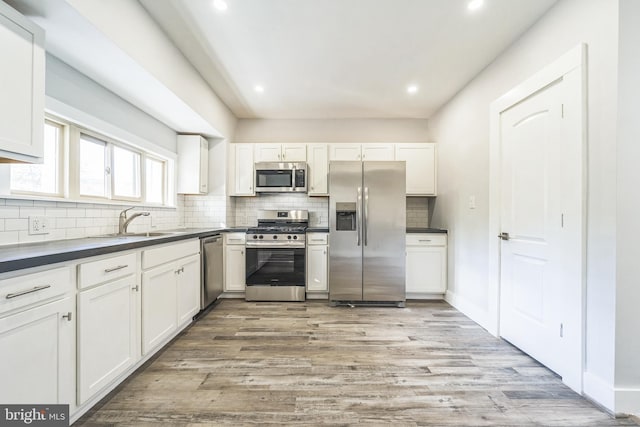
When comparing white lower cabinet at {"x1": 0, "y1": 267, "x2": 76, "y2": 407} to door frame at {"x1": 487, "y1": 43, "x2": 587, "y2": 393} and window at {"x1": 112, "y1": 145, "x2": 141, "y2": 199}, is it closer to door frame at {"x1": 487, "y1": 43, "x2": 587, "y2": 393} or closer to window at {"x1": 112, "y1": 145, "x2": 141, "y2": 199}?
window at {"x1": 112, "y1": 145, "x2": 141, "y2": 199}

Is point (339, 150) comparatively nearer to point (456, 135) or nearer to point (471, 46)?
point (456, 135)

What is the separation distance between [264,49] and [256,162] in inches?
68.0

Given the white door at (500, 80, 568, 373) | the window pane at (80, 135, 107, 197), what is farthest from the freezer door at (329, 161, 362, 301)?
the window pane at (80, 135, 107, 197)

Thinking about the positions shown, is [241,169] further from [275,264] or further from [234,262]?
[275,264]

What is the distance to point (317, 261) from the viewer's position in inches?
143

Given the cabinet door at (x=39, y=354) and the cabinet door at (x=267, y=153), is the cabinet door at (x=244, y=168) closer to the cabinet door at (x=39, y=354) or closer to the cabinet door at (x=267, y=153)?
the cabinet door at (x=267, y=153)

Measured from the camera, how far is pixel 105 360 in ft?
5.30

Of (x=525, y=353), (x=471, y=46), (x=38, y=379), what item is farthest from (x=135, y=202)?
(x=525, y=353)

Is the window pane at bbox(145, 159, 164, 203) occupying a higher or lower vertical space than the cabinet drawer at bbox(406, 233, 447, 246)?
higher

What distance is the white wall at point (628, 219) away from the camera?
1.52 metres

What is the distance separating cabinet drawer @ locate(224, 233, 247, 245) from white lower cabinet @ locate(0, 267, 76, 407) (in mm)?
2296

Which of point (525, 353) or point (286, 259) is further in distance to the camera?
point (286, 259)

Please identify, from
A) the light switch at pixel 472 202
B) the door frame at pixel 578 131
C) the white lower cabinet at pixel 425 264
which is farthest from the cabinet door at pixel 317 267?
the door frame at pixel 578 131

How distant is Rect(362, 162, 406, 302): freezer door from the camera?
11.4ft
